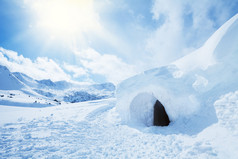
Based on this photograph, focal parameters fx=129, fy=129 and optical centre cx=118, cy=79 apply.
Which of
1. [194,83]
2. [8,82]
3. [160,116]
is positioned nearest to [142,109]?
[160,116]

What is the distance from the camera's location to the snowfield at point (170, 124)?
4.80 m

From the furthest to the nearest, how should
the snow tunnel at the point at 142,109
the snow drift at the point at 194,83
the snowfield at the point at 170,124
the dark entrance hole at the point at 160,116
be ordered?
the dark entrance hole at the point at 160,116 → the snow tunnel at the point at 142,109 → the snow drift at the point at 194,83 → the snowfield at the point at 170,124

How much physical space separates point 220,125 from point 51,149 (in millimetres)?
6886

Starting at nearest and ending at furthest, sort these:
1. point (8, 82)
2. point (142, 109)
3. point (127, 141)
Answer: point (127, 141) → point (142, 109) → point (8, 82)

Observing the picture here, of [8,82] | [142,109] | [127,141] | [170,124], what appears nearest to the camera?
[127,141]

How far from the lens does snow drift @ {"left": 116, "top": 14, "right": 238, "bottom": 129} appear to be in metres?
6.55

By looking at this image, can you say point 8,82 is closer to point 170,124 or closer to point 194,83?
point 170,124

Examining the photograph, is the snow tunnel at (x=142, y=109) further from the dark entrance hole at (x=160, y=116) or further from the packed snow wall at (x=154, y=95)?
the dark entrance hole at (x=160, y=116)

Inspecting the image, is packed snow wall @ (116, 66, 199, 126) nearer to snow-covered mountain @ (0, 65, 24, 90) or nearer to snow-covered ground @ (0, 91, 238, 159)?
snow-covered ground @ (0, 91, 238, 159)

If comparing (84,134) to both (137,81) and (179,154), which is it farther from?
(137,81)

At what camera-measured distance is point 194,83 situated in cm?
757

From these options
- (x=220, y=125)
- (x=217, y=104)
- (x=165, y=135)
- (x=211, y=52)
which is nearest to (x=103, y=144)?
(x=165, y=135)

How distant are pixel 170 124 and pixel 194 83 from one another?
111 inches

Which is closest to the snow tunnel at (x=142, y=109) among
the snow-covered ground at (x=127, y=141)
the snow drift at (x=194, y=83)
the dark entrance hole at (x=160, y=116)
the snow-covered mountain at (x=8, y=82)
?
the snow drift at (x=194, y=83)
